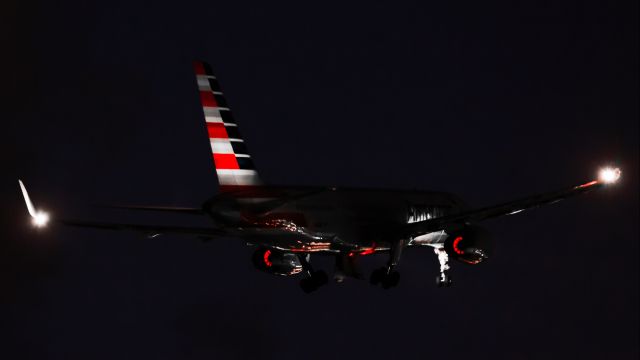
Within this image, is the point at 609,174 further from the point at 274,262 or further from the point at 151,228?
the point at 151,228

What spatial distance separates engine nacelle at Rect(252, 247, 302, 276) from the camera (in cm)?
7312

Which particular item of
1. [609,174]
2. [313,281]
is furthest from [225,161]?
[609,174]

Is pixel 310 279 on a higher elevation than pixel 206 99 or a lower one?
lower

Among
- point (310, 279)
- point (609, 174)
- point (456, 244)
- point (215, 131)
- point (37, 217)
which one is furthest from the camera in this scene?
point (310, 279)

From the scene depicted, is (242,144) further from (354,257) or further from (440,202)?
(440,202)

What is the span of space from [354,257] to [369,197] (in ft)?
13.3

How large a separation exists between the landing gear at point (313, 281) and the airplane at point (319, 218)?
6 centimetres

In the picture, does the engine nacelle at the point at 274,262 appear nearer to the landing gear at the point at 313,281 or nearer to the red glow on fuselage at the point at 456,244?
the landing gear at the point at 313,281

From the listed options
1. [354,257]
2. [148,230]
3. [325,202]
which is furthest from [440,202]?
[148,230]

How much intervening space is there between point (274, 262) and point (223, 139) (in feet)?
43.9

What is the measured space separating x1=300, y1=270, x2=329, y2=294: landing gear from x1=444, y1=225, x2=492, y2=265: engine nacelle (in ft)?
23.4

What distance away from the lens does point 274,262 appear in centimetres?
7325

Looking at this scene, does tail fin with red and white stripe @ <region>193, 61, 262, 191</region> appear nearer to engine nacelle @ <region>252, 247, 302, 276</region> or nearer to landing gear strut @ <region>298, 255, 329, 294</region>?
A: landing gear strut @ <region>298, 255, 329, 294</region>

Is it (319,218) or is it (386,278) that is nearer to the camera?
(319,218)
